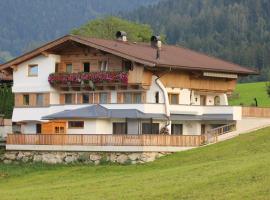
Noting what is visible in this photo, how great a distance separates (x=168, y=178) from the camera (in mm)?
41938

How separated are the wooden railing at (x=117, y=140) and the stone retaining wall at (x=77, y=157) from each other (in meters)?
0.73

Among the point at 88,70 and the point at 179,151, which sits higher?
the point at 88,70

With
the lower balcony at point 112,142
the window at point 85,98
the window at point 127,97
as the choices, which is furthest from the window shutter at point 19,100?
the window at point 127,97

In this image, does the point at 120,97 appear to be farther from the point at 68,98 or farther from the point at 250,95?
the point at 250,95

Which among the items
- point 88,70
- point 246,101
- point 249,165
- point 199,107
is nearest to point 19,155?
point 88,70

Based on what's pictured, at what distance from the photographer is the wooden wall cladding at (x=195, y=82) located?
65938mm

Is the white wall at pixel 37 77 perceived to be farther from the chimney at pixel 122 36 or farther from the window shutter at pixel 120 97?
the chimney at pixel 122 36

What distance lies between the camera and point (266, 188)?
33375mm

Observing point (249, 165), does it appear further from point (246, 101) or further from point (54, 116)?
point (246, 101)

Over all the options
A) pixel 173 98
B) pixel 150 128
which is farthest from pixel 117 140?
pixel 173 98

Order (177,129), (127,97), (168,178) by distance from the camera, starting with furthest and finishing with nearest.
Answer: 1. (177,129)
2. (127,97)
3. (168,178)

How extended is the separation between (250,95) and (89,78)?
63.4m

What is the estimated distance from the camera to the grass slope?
35.7 m

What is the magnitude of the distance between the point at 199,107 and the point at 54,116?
1202cm
